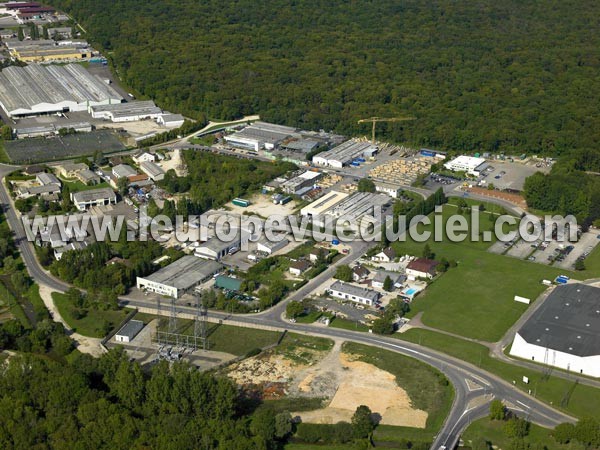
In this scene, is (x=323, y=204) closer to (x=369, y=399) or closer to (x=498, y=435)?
(x=369, y=399)

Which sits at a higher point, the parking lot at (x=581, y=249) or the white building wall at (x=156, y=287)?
the white building wall at (x=156, y=287)

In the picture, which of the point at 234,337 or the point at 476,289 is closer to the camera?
the point at 234,337

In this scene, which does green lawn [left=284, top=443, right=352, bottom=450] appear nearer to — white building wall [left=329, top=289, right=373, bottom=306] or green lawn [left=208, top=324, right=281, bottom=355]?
green lawn [left=208, top=324, right=281, bottom=355]

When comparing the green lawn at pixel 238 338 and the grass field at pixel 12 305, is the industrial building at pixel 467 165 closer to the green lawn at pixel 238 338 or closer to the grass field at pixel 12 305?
the green lawn at pixel 238 338

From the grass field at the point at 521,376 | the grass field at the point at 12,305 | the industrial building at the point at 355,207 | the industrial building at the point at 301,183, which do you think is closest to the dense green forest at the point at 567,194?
the industrial building at the point at 355,207

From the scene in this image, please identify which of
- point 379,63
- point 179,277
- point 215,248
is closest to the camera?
point 179,277

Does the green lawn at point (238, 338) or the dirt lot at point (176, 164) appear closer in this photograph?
the green lawn at point (238, 338)

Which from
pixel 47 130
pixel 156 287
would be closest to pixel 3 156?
pixel 47 130
